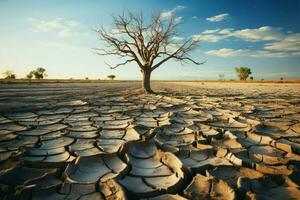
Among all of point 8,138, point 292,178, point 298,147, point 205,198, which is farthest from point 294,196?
point 8,138

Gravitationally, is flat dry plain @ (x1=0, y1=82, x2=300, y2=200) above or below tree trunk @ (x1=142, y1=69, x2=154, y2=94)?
below

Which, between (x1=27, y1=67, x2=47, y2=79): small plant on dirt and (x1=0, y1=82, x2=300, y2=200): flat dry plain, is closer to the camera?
(x1=0, y1=82, x2=300, y2=200): flat dry plain

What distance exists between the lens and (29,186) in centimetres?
189

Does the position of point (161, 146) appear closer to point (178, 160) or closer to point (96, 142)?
point (178, 160)

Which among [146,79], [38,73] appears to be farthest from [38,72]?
[146,79]

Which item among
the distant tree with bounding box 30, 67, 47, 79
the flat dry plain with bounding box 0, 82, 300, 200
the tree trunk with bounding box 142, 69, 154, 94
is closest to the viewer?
the flat dry plain with bounding box 0, 82, 300, 200

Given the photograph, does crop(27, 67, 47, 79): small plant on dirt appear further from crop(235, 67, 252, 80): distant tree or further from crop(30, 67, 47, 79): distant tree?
crop(235, 67, 252, 80): distant tree

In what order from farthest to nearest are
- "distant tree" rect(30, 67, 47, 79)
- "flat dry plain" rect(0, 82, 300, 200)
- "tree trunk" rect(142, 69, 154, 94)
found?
1. "distant tree" rect(30, 67, 47, 79)
2. "tree trunk" rect(142, 69, 154, 94)
3. "flat dry plain" rect(0, 82, 300, 200)

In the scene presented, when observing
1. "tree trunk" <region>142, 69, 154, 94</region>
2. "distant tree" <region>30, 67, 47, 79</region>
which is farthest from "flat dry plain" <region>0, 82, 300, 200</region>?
"distant tree" <region>30, 67, 47, 79</region>

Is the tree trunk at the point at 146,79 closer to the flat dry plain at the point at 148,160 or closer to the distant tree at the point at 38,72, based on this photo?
the flat dry plain at the point at 148,160

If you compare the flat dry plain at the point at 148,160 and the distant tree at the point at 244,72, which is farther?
the distant tree at the point at 244,72

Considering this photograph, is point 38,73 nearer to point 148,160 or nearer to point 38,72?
point 38,72

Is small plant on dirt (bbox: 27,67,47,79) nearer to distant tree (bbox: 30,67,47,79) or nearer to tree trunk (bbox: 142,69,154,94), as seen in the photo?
distant tree (bbox: 30,67,47,79)

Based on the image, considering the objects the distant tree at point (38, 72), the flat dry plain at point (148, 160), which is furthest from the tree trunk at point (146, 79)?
the distant tree at point (38, 72)
